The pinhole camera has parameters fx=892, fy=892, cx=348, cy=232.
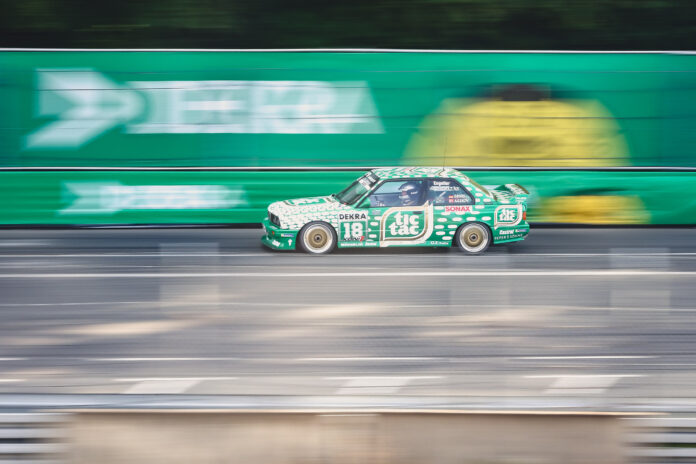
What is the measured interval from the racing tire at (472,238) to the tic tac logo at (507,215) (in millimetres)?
208

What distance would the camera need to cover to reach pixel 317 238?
12.6m

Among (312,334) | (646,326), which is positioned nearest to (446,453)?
(312,334)

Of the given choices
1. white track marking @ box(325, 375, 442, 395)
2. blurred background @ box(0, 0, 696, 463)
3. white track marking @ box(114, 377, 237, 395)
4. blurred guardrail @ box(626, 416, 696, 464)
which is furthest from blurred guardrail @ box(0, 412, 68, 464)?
blurred guardrail @ box(626, 416, 696, 464)

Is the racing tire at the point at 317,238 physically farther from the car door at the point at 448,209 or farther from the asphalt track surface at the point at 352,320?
the car door at the point at 448,209

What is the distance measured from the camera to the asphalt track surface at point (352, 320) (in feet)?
22.8

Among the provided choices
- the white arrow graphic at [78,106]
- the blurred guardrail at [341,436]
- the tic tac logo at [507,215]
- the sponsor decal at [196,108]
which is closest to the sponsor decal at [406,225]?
the tic tac logo at [507,215]

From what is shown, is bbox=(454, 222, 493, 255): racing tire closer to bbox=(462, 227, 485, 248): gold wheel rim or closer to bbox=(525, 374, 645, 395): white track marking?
bbox=(462, 227, 485, 248): gold wheel rim

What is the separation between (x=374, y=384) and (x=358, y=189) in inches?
249

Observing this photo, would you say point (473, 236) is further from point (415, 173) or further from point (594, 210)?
point (594, 210)

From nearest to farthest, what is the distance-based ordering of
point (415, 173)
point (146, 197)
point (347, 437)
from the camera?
point (347, 437), point (415, 173), point (146, 197)

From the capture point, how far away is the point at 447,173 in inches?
508

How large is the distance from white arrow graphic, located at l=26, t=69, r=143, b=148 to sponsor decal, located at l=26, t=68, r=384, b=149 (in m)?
0.02

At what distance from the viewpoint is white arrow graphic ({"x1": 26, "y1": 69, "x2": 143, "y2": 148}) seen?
597 inches

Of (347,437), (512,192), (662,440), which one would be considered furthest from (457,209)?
(347,437)
